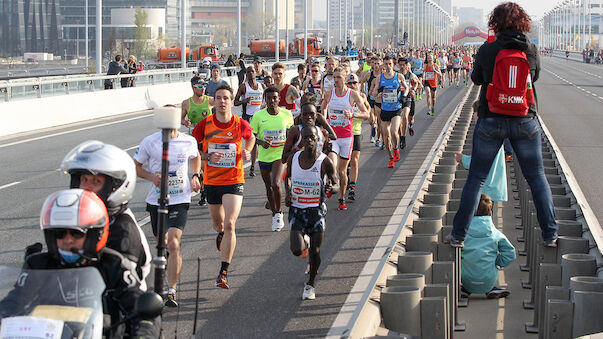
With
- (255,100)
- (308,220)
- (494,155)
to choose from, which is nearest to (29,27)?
(255,100)

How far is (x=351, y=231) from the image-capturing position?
12.5 meters

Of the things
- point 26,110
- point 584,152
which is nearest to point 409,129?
point 584,152

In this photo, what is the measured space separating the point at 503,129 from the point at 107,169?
408cm

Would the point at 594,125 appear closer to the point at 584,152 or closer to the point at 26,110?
the point at 584,152

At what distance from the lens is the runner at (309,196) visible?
9.38m

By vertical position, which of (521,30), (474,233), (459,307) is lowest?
(459,307)

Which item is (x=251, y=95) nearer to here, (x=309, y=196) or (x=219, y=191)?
(x=219, y=191)

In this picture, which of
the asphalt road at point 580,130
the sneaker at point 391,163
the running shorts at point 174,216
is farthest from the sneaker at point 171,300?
the sneaker at point 391,163

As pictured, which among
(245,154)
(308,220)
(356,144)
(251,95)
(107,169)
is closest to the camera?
(107,169)

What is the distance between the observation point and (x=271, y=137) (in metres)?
13.2

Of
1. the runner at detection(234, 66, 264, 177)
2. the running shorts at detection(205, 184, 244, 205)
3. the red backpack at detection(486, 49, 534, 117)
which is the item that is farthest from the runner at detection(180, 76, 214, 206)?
the red backpack at detection(486, 49, 534, 117)

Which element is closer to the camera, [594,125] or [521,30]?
[521,30]

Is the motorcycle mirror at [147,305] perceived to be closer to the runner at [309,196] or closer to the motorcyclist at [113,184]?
the motorcyclist at [113,184]

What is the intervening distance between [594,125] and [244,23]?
170 m
